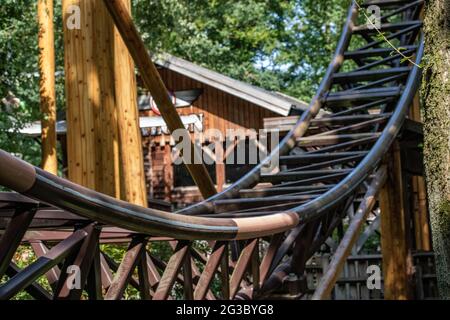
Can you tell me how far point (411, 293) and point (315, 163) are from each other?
167cm

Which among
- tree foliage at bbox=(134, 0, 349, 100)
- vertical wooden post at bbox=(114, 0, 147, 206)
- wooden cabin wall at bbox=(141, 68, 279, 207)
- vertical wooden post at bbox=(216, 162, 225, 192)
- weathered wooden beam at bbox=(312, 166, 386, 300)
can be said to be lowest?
weathered wooden beam at bbox=(312, 166, 386, 300)

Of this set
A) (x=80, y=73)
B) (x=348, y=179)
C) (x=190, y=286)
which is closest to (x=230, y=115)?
(x=80, y=73)

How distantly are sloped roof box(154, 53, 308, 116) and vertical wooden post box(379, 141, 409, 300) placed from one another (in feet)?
21.6

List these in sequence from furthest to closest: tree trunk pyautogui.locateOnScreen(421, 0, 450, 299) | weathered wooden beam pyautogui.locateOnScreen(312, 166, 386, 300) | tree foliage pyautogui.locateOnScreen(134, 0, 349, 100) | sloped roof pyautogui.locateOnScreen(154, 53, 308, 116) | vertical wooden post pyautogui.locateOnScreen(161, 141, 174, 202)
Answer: tree foliage pyautogui.locateOnScreen(134, 0, 349, 100) → vertical wooden post pyautogui.locateOnScreen(161, 141, 174, 202) → sloped roof pyautogui.locateOnScreen(154, 53, 308, 116) → weathered wooden beam pyautogui.locateOnScreen(312, 166, 386, 300) → tree trunk pyautogui.locateOnScreen(421, 0, 450, 299)

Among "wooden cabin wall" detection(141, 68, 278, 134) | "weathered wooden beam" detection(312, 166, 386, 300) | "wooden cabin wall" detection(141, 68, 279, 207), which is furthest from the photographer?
"wooden cabin wall" detection(141, 68, 279, 207)

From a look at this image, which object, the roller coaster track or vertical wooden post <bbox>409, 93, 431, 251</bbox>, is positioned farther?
vertical wooden post <bbox>409, 93, 431, 251</bbox>

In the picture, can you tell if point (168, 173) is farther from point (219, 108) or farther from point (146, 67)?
point (146, 67)

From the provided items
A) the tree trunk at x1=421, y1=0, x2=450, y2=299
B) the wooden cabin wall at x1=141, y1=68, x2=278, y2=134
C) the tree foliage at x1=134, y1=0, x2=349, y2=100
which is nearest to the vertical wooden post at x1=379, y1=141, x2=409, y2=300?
the tree trunk at x1=421, y1=0, x2=450, y2=299

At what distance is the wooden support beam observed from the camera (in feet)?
23.2

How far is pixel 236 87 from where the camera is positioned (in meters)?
15.8

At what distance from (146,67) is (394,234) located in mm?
3024

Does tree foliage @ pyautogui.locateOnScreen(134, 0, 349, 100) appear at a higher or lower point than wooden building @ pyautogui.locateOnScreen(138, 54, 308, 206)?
higher

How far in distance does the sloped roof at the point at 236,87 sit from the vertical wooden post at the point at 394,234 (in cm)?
658

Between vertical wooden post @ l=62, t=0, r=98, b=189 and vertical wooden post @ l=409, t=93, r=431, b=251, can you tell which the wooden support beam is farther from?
vertical wooden post @ l=409, t=93, r=431, b=251
